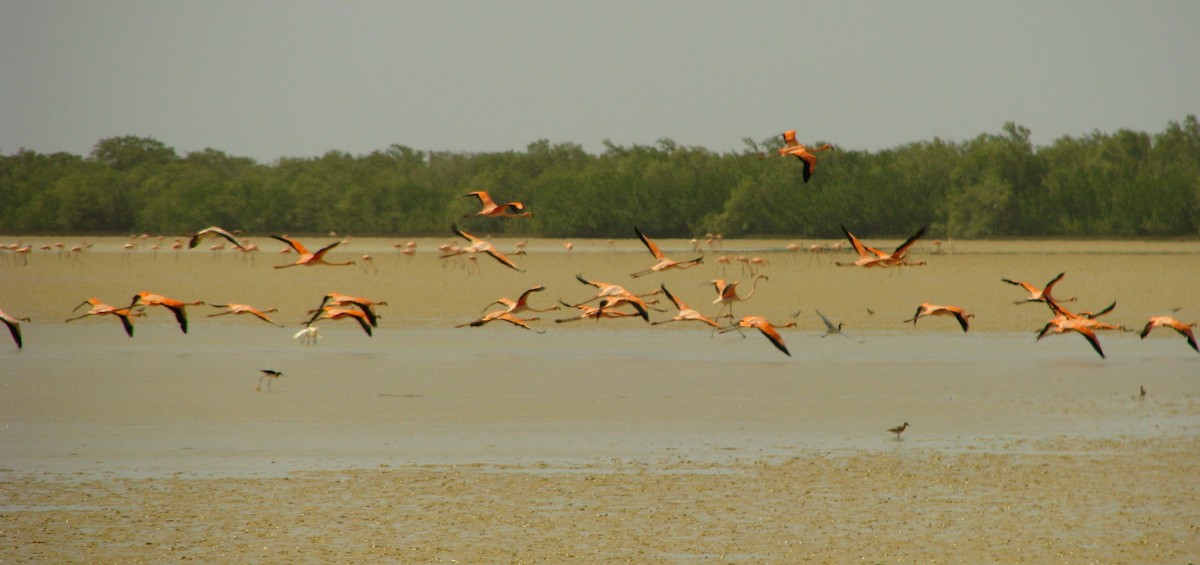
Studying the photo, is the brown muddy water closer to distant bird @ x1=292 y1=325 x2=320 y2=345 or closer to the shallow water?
the shallow water

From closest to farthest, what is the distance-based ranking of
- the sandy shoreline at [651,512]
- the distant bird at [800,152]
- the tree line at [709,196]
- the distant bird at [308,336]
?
the sandy shoreline at [651,512] → the distant bird at [800,152] → the distant bird at [308,336] → the tree line at [709,196]

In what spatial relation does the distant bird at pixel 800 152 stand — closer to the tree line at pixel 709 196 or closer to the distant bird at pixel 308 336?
the distant bird at pixel 308 336

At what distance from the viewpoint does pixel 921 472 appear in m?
13.8

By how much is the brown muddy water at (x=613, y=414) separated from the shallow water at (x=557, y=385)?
0.22 feet

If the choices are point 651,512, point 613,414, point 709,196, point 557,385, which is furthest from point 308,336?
point 709,196

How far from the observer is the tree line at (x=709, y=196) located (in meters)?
78.6

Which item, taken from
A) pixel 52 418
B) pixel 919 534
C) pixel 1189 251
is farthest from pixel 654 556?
pixel 1189 251

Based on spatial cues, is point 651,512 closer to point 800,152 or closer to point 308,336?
point 800,152

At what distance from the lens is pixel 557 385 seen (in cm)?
1964

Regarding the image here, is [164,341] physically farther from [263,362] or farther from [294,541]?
[294,541]

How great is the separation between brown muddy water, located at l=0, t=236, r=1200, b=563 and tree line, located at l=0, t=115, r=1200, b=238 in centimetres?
4584

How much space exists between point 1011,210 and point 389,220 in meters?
35.2

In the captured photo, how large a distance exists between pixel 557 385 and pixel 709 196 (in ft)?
218

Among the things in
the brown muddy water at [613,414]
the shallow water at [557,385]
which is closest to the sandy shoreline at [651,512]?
the brown muddy water at [613,414]
